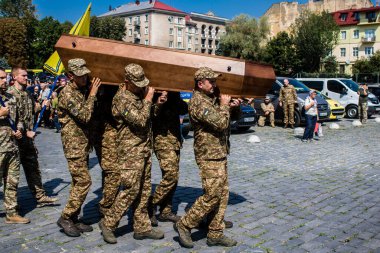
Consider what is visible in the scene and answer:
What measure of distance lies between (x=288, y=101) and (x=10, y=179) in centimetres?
1411

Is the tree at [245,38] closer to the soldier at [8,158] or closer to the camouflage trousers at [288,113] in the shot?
the camouflage trousers at [288,113]

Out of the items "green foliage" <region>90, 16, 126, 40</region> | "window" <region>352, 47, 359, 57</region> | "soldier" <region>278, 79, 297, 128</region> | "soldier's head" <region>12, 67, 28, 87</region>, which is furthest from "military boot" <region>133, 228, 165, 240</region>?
"window" <region>352, 47, 359, 57</region>

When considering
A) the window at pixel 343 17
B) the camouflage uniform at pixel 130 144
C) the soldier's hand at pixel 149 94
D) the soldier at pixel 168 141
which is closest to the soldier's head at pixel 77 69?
the camouflage uniform at pixel 130 144

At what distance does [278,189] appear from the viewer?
760 centimetres

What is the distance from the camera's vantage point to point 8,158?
561 cm

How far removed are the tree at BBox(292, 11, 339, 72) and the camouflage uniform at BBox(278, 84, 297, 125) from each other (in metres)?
44.6

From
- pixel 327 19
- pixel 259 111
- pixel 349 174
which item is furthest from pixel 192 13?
pixel 349 174

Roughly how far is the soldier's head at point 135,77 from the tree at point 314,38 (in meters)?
58.5

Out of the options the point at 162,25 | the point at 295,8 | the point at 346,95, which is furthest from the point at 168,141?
the point at 162,25

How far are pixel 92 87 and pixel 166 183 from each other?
5.29 ft

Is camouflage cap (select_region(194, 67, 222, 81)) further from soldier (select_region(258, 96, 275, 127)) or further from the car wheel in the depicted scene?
Result: the car wheel

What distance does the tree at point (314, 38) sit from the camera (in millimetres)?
59281

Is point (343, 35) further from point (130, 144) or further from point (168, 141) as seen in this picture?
point (130, 144)

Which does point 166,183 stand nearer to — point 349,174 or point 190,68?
point 190,68
